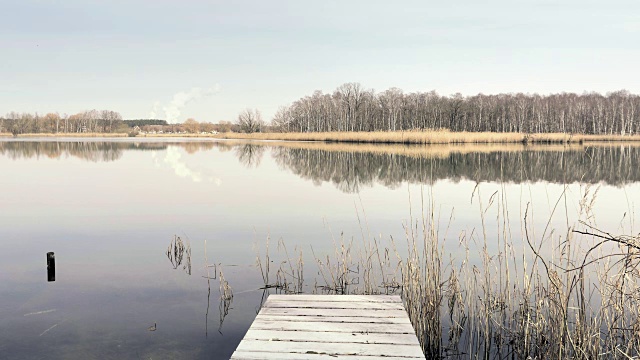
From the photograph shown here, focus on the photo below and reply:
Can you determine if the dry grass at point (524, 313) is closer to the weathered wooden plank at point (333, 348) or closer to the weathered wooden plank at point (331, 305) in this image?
the weathered wooden plank at point (331, 305)

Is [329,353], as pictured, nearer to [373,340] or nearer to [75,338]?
[373,340]

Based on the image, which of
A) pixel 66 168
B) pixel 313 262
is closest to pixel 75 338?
pixel 313 262

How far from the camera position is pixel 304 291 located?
5.84 m

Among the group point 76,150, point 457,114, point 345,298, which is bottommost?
point 345,298

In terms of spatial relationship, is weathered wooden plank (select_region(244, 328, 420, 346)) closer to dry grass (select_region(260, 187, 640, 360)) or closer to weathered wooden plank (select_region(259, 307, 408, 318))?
weathered wooden plank (select_region(259, 307, 408, 318))

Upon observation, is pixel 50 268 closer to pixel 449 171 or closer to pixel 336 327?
pixel 336 327

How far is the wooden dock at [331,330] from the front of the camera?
10.5 feet

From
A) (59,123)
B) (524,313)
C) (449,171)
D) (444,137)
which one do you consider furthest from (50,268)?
(59,123)

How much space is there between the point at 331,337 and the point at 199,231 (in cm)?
659

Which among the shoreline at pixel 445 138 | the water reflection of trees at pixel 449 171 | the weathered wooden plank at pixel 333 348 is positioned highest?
the shoreline at pixel 445 138

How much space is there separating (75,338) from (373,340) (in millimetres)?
3023

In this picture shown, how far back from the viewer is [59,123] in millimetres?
113500

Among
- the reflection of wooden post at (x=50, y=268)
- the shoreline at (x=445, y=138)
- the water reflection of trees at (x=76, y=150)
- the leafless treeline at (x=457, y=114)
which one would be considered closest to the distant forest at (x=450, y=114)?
the leafless treeline at (x=457, y=114)

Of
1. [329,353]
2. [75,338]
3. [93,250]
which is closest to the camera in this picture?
[329,353]
